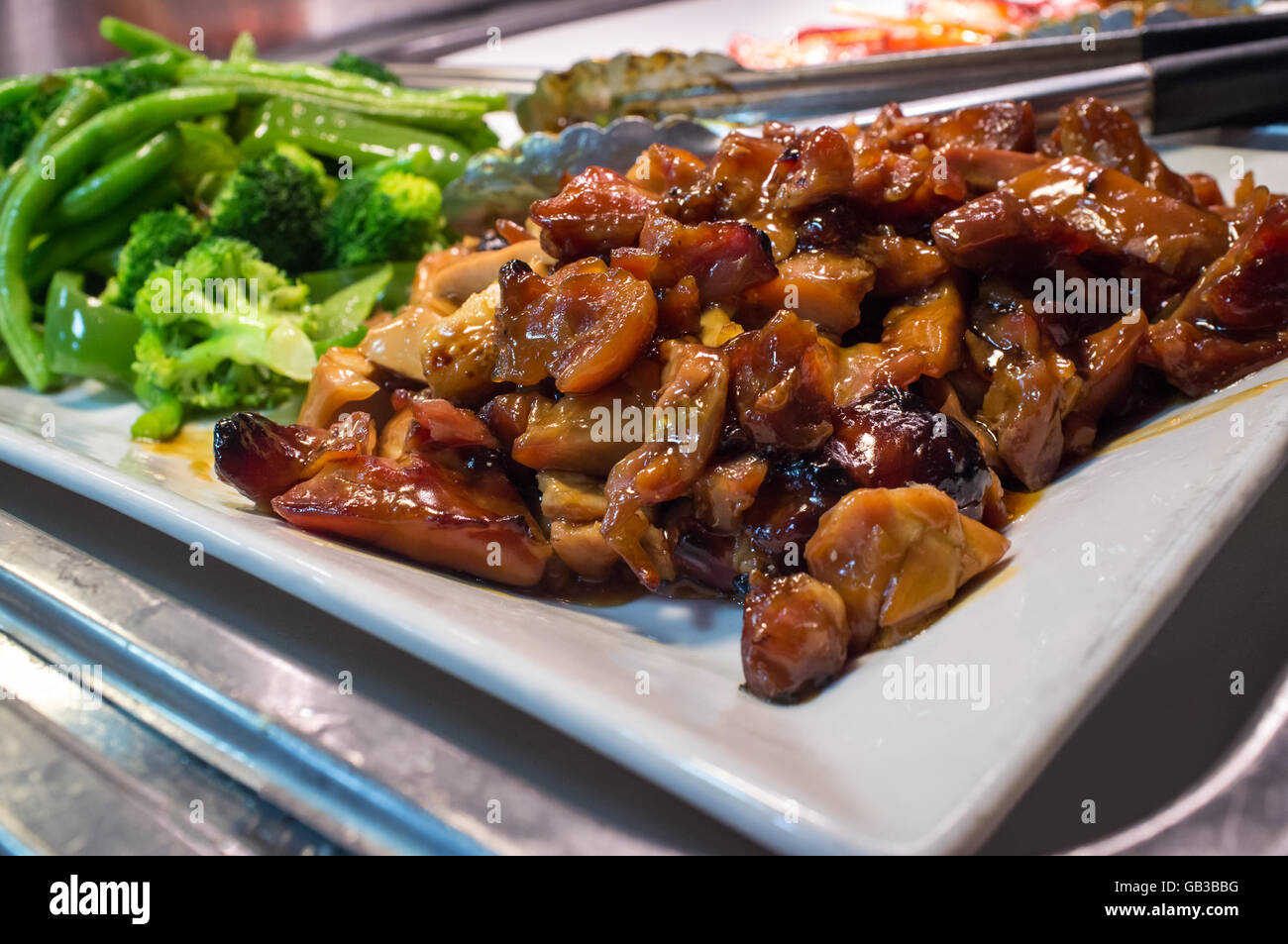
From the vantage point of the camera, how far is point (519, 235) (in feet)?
8.01

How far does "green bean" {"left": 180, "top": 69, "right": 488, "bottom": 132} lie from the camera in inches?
156

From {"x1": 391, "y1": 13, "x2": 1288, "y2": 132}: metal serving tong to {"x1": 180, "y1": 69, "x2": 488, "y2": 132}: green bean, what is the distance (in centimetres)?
26

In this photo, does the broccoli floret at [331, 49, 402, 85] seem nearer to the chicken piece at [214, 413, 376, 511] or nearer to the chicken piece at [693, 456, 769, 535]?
the chicken piece at [214, 413, 376, 511]

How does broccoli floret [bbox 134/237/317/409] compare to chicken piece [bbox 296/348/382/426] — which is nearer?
chicken piece [bbox 296/348/382/426]

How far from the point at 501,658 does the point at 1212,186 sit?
228 cm

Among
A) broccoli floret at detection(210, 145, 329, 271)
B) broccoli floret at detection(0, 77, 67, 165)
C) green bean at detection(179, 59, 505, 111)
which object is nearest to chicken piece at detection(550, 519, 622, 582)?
broccoli floret at detection(210, 145, 329, 271)

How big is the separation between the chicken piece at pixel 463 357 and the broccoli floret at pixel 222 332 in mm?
1052

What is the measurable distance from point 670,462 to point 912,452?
41 centimetres

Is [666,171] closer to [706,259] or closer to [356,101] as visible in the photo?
[706,259]

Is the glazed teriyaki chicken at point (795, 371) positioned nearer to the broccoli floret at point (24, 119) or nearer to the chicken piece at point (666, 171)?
the chicken piece at point (666, 171)

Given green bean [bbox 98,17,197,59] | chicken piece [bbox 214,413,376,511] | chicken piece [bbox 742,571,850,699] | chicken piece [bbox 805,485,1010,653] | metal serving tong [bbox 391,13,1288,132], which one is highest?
green bean [bbox 98,17,197,59]
